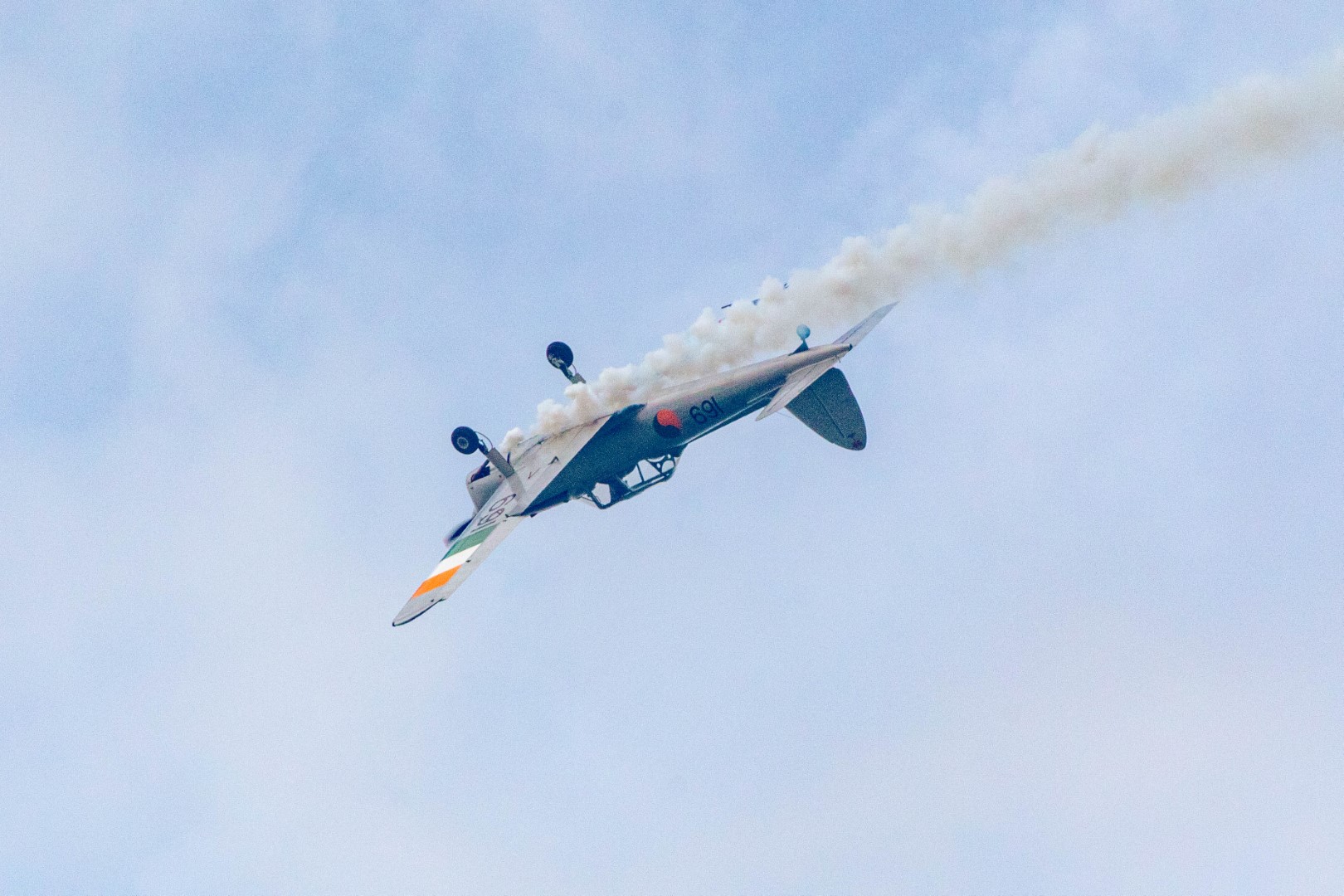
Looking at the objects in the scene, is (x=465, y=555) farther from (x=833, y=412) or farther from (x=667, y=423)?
(x=833, y=412)

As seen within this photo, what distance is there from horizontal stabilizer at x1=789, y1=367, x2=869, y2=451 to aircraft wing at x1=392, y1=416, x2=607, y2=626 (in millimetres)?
6164

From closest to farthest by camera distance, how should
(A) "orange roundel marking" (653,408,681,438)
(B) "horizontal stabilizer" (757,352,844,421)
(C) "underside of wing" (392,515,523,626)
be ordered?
(C) "underside of wing" (392,515,523,626)
(B) "horizontal stabilizer" (757,352,844,421)
(A) "orange roundel marking" (653,408,681,438)

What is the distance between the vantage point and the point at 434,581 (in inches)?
1700

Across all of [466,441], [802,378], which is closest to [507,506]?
[466,441]

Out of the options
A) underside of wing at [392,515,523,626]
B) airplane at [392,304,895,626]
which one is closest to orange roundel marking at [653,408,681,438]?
airplane at [392,304,895,626]

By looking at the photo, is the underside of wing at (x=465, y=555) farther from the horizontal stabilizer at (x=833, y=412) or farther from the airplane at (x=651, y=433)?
the horizontal stabilizer at (x=833, y=412)

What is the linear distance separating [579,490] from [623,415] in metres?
2.65

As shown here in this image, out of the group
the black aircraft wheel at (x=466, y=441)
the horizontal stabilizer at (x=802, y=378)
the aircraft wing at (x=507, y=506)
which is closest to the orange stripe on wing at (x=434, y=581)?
the aircraft wing at (x=507, y=506)

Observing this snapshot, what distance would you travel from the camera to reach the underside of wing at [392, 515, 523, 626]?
1638 inches

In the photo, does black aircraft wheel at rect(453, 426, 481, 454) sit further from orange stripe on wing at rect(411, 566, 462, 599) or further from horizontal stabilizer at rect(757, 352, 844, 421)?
horizontal stabilizer at rect(757, 352, 844, 421)

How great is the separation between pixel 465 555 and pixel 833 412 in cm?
1195

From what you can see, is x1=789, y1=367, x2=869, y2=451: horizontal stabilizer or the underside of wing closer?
the underside of wing

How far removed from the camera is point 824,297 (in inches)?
1781

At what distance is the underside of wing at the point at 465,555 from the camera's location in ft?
136
